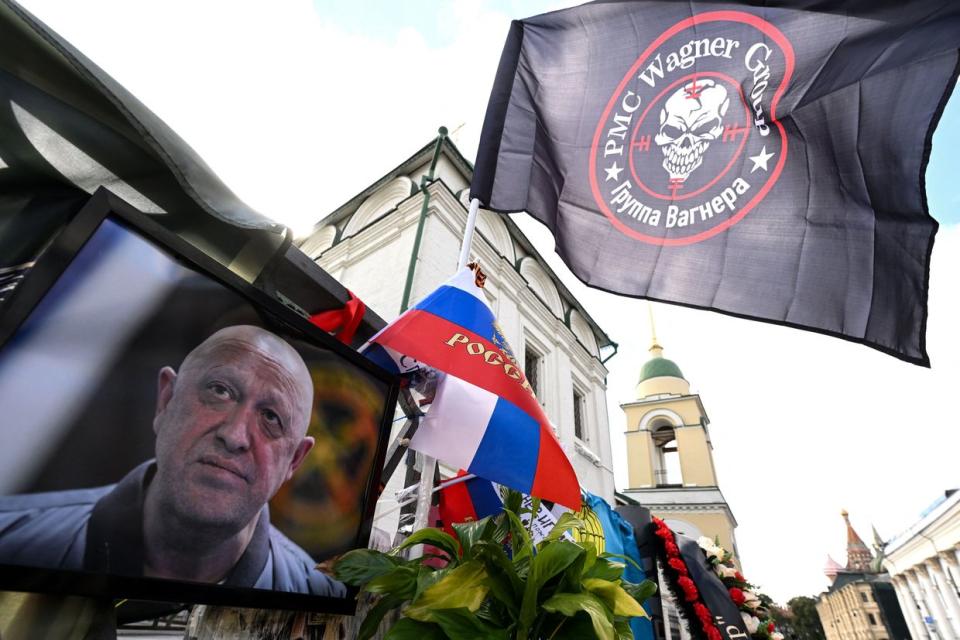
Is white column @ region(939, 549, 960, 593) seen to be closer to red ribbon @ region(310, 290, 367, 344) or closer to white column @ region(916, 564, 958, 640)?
white column @ region(916, 564, 958, 640)

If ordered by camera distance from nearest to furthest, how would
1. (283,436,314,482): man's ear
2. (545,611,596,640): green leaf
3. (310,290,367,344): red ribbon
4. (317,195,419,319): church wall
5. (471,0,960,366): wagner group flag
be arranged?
(545,611,596,640): green leaf < (283,436,314,482): man's ear < (471,0,960,366): wagner group flag < (310,290,367,344): red ribbon < (317,195,419,319): church wall

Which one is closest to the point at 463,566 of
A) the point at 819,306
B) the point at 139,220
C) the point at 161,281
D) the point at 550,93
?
the point at 161,281

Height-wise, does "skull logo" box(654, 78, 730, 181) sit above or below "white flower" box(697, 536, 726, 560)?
above

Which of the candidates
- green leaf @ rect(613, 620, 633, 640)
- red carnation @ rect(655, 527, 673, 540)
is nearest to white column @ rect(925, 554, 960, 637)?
red carnation @ rect(655, 527, 673, 540)

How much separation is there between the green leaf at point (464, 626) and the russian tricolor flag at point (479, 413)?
32.1 inches

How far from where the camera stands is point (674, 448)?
2412cm

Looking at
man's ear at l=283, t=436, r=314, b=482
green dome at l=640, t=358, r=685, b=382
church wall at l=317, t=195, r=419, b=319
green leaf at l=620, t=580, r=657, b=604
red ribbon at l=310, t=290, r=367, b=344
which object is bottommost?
green leaf at l=620, t=580, r=657, b=604

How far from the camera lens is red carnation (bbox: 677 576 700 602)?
455cm

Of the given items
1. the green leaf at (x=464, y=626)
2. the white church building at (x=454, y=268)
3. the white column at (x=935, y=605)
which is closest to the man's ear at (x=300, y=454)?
the green leaf at (x=464, y=626)

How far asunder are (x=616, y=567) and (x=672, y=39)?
4074 millimetres

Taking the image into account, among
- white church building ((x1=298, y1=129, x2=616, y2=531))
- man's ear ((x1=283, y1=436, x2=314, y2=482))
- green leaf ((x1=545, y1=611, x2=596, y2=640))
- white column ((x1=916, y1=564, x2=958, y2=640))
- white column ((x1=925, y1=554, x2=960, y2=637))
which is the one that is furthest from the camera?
white column ((x1=916, y1=564, x2=958, y2=640))

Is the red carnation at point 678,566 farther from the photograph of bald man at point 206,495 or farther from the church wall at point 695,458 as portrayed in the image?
the church wall at point 695,458

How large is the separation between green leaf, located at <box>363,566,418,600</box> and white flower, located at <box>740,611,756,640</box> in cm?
468

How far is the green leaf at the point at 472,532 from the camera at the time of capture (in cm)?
175
